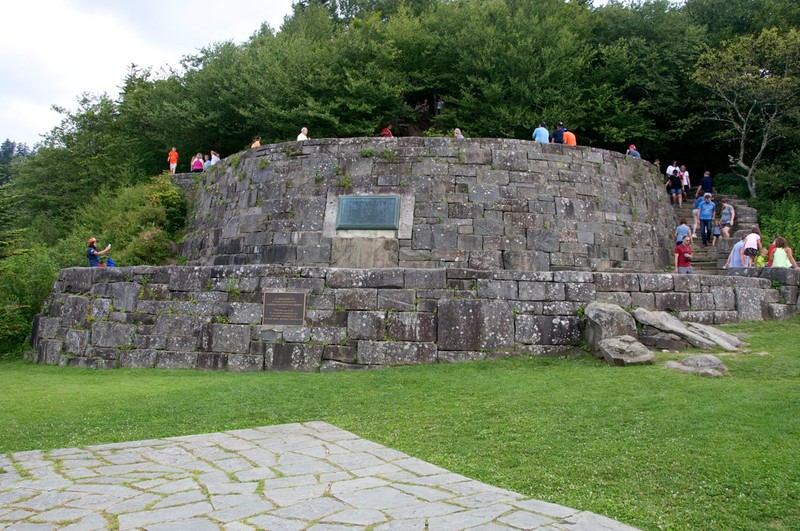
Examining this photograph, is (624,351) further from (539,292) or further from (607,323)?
(539,292)

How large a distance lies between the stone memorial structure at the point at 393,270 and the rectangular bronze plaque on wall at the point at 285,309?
23 millimetres

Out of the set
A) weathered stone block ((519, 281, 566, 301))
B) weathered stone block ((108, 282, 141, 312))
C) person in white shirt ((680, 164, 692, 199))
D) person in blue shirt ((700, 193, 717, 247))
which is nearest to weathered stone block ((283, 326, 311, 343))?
weathered stone block ((108, 282, 141, 312))

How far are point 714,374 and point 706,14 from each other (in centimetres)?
2652

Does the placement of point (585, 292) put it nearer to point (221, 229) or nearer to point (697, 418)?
point (697, 418)

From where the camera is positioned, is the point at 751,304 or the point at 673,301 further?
the point at 751,304

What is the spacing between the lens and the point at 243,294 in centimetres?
1044

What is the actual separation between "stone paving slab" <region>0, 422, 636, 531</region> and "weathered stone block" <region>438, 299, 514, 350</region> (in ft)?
13.9

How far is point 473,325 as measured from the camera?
975 cm

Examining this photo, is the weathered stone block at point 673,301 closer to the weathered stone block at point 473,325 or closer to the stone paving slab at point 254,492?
the weathered stone block at point 473,325

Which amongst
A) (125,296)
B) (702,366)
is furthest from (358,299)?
(702,366)

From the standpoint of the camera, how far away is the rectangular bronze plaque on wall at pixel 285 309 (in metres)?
10.1

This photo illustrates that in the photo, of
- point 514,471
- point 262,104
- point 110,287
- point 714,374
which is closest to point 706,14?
point 262,104

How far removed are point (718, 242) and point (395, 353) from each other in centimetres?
1171

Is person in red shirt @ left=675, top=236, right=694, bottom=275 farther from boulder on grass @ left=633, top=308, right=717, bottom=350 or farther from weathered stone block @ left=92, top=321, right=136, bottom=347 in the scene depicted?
weathered stone block @ left=92, top=321, right=136, bottom=347
